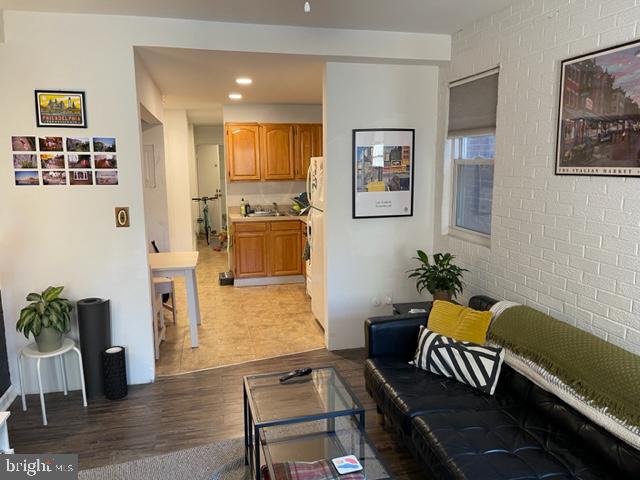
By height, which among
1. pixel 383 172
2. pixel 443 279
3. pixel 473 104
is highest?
pixel 473 104

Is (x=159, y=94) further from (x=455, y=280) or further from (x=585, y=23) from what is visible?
(x=585, y=23)

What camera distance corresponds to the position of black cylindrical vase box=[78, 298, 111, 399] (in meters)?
3.16

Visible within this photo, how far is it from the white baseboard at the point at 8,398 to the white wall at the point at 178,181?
4055 millimetres

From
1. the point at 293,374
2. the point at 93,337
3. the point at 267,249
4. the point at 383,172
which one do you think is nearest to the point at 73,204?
the point at 93,337

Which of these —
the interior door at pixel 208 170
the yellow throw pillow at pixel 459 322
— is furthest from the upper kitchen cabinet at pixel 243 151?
the yellow throw pillow at pixel 459 322

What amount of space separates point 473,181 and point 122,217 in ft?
8.59

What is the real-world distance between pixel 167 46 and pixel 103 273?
5.34 ft

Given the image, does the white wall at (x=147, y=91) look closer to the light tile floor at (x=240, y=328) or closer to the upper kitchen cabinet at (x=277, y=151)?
the upper kitchen cabinet at (x=277, y=151)

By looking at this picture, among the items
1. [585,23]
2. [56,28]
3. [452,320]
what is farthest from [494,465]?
[56,28]

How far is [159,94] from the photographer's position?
4.98 m

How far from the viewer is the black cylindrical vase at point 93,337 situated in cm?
316

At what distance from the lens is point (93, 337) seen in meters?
3.19

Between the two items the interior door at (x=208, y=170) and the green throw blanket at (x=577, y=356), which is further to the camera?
the interior door at (x=208, y=170)
